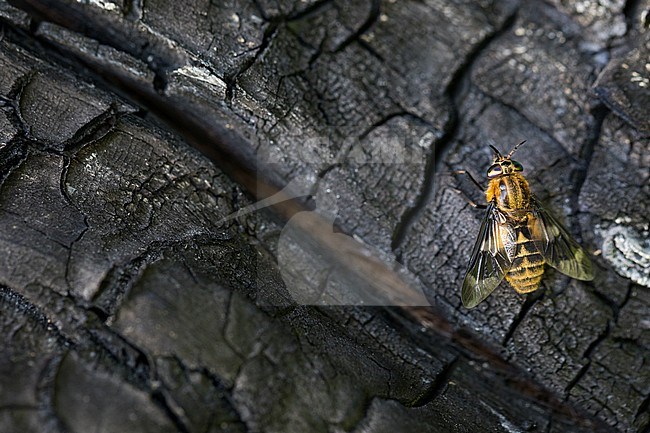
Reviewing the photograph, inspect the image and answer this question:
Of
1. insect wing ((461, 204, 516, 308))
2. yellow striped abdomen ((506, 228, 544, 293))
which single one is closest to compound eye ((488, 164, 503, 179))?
insect wing ((461, 204, 516, 308))

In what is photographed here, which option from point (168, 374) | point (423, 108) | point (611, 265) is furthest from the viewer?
point (423, 108)

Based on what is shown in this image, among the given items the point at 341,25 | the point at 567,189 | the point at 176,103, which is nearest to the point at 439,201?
the point at 567,189

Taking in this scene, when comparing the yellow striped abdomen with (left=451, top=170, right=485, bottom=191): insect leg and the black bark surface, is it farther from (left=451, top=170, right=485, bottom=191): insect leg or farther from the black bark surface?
(left=451, top=170, right=485, bottom=191): insect leg

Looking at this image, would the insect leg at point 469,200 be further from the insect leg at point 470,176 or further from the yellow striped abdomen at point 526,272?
the yellow striped abdomen at point 526,272

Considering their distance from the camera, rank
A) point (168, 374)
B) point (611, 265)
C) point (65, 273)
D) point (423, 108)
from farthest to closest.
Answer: point (423, 108)
point (611, 265)
point (65, 273)
point (168, 374)

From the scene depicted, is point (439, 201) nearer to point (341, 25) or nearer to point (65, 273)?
point (341, 25)

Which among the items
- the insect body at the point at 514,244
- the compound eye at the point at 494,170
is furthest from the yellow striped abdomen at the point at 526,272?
the compound eye at the point at 494,170
